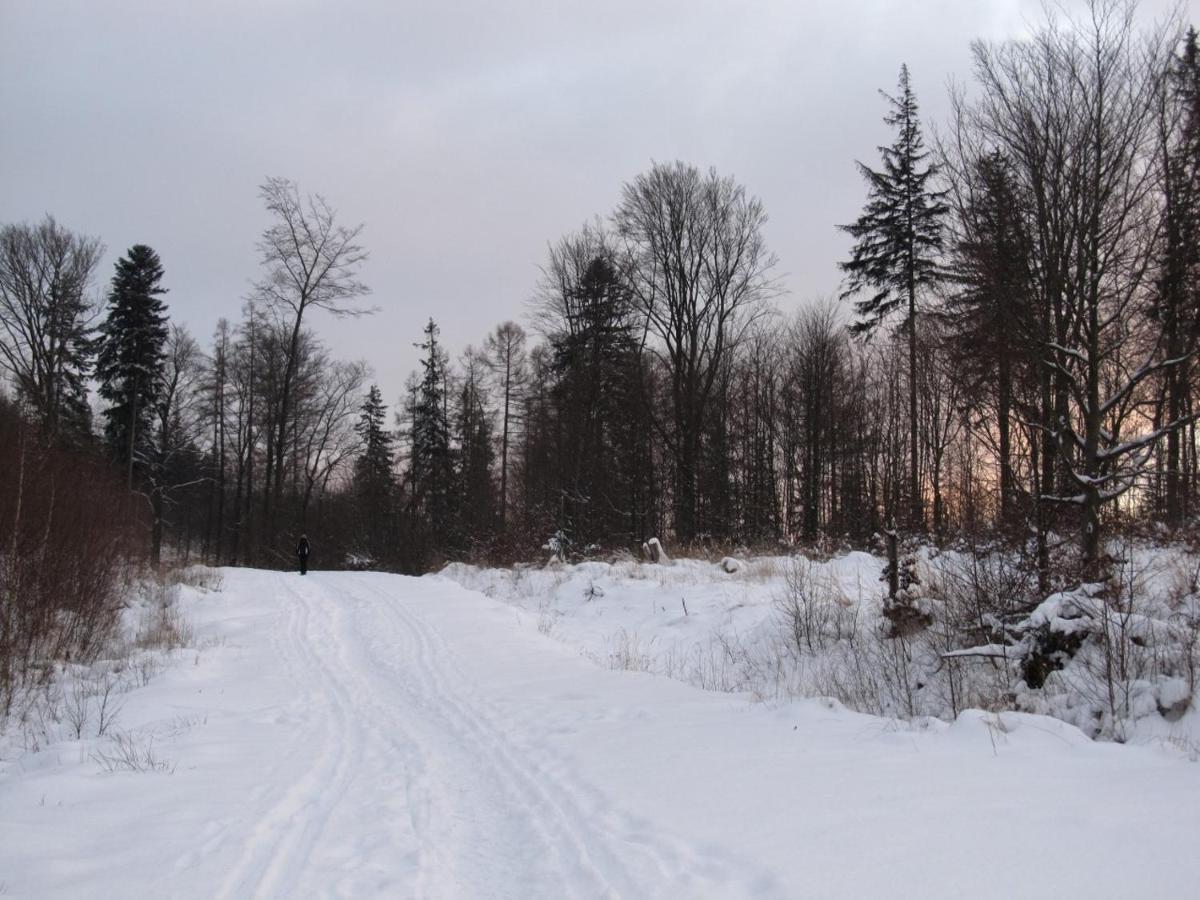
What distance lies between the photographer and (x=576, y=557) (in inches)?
930

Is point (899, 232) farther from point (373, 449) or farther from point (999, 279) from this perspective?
point (373, 449)

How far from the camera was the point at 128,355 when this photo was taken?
3212 cm

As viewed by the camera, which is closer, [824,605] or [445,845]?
[445,845]

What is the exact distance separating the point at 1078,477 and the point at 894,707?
322 cm

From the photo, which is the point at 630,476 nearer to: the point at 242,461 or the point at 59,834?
the point at 242,461

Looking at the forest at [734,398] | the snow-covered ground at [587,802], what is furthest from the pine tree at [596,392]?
the snow-covered ground at [587,802]

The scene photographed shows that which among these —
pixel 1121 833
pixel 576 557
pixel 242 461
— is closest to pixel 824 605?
pixel 1121 833

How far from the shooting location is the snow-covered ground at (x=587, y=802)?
3408 millimetres

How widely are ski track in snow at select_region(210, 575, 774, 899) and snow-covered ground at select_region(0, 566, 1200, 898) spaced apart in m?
0.02

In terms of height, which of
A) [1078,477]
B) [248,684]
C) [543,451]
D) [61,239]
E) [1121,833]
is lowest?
[248,684]

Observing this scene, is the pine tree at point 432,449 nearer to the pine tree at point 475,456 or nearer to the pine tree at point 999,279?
the pine tree at point 475,456

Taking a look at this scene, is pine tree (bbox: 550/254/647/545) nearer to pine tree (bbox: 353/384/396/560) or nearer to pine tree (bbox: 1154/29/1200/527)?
pine tree (bbox: 353/384/396/560)

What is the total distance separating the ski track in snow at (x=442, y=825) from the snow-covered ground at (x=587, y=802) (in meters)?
0.02

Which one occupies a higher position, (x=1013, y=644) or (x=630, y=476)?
(x=630, y=476)
